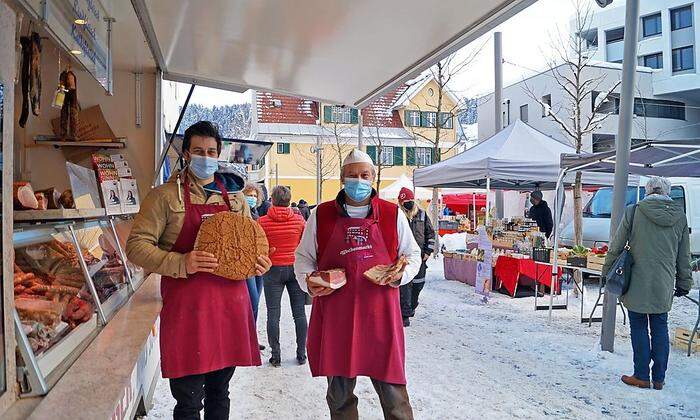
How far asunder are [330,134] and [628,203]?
67.9 feet

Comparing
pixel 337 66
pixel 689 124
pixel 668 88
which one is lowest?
pixel 337 66

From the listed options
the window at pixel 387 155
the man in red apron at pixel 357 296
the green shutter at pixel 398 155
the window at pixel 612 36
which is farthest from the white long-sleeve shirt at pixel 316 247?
the window at pixel 612 36

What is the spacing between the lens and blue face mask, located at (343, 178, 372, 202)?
2.93 meters

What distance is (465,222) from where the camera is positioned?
2327cm

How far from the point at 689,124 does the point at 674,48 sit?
5.50 meters

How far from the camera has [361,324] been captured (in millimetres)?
2734

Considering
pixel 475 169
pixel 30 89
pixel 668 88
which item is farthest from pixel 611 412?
pixel 668 88

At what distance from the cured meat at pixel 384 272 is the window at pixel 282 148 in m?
28.6

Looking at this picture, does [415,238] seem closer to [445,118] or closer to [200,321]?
[200,321]

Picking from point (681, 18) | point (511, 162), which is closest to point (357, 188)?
point (511, 162)

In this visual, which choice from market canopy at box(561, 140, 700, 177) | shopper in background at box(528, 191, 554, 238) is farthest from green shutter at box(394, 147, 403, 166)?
market canopy at box(561, 140, 700, 177)

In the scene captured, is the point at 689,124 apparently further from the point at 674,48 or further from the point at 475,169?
the point at 475,169

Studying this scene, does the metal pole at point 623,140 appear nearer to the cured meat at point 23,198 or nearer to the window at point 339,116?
the cured meat at point 23,198

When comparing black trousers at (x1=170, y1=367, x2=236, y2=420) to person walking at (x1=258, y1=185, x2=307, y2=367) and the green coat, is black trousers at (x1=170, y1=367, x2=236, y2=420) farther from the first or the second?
the green coat
